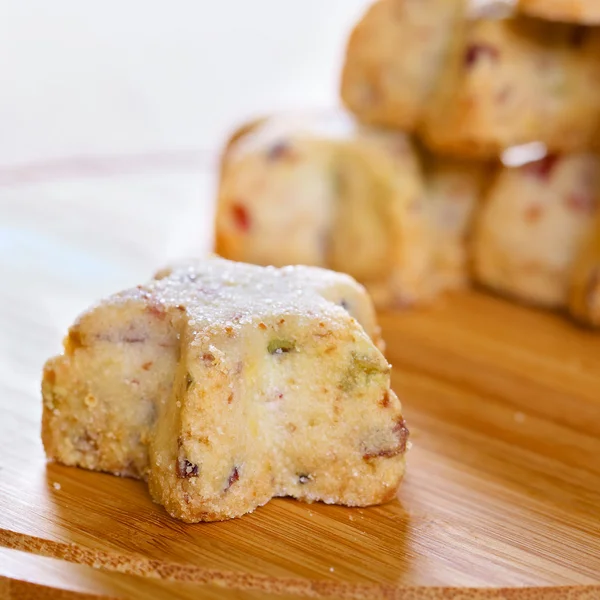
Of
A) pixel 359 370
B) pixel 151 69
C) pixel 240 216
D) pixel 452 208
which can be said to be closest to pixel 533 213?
pixel 452 208

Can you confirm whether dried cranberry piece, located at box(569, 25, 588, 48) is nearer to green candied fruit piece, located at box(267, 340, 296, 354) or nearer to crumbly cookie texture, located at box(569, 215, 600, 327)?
crumbly cookie texture, located at box(569, 215, 600, 327)

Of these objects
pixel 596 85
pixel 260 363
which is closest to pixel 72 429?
pixel 260 363

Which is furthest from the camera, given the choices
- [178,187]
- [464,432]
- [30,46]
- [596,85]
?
[30,46]

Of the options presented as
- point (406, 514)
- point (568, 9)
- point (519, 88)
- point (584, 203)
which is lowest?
point (406, 514)

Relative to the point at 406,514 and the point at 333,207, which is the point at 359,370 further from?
the point at 333,207

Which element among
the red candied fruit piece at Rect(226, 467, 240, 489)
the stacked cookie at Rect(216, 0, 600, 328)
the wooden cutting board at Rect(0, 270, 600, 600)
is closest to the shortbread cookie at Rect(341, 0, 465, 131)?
the stacked cookie at Rect(216, 0, 600, 328)

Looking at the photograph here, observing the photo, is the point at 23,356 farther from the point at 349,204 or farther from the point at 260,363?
the point at 349,204
